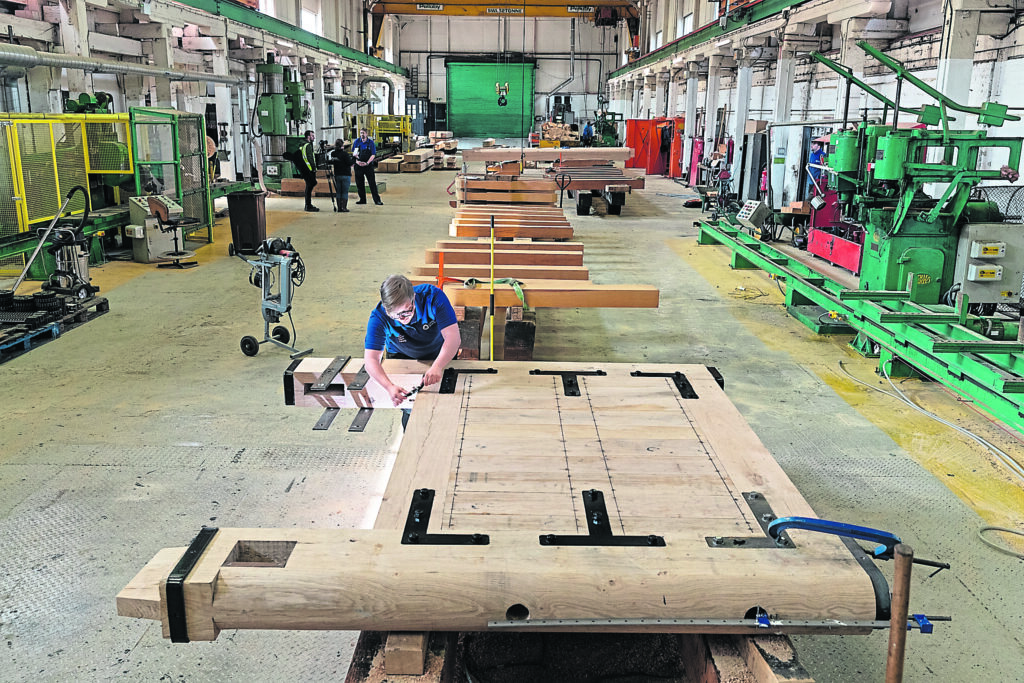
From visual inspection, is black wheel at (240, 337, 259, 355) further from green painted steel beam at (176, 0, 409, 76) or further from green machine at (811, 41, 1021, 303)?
green painted steel beam at (176, 0, 409, 76)

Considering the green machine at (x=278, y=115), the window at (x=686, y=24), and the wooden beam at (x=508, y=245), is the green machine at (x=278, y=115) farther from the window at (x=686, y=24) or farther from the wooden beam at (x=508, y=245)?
the window at (x=686, y=24)

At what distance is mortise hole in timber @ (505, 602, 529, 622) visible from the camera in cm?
194

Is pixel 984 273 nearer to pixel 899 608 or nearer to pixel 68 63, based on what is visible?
pixel 899 608

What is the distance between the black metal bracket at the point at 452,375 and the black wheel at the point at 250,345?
3095 mm

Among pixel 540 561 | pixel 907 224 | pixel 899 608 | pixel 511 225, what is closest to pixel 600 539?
pixel 540 561

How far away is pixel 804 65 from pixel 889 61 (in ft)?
38.5

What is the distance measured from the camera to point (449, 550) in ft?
6.71

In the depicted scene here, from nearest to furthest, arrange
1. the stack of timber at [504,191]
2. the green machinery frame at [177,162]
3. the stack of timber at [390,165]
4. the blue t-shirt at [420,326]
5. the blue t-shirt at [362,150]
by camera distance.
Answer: the blue t-shirt at [420,326], the green machinery frame at [177,162], the stack of timber at [504,191], the blue t-shirt at [362,150], the stack of timber at [390,165]

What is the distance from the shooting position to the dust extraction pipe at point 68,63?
24.6 feet

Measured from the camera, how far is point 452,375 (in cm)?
347

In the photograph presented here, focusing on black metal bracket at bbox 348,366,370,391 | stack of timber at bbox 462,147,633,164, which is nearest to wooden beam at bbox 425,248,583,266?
black metal bracket at bbox 348,366,370,391

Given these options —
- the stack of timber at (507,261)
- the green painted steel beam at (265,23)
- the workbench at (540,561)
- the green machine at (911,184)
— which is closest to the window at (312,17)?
the green painted steel beam at (265,23)

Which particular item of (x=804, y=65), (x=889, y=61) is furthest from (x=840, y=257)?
(x=804, y=65)

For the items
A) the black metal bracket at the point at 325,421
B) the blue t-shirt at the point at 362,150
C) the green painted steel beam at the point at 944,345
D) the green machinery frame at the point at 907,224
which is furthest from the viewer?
the blue t-shirt at the point at 362,150
